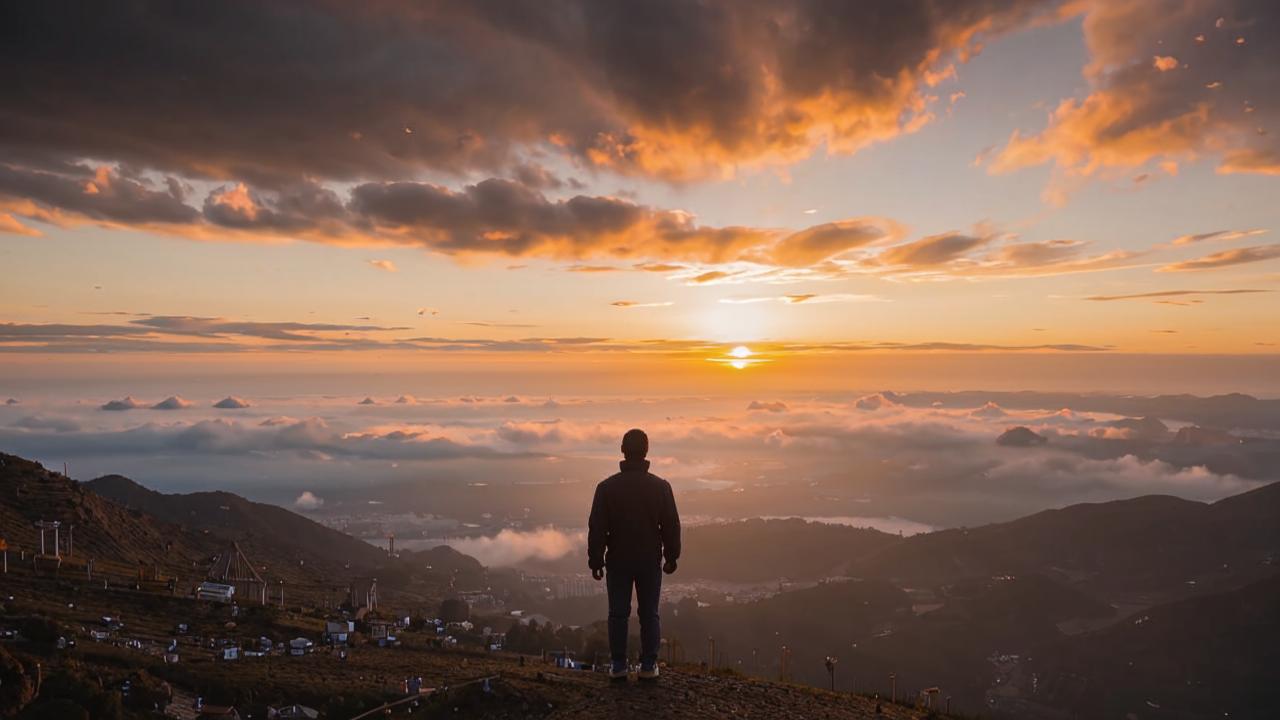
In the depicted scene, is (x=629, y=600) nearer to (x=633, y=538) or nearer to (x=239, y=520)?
(x=633, y=538)

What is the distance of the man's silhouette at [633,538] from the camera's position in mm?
14516

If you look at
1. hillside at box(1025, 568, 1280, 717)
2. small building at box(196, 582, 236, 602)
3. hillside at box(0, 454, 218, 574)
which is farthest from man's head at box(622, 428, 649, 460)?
hillside at box(1025, 568, 1280, 717)

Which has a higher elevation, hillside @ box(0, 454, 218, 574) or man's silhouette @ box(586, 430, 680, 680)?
man's silhouette @ box(586, 430, 680, 680)

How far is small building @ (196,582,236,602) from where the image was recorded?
2356 inches

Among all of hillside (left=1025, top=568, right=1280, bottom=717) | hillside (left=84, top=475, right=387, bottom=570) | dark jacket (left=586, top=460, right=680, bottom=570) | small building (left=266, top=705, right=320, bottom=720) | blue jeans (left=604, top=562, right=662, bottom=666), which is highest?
dark jacket (left=586, top=460, right=680, bottom=570)

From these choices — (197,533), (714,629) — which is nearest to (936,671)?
(714,629)

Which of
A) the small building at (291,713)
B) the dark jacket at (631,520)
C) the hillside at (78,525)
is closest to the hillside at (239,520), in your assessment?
the hillside at (78,525)

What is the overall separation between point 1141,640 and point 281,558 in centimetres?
20163

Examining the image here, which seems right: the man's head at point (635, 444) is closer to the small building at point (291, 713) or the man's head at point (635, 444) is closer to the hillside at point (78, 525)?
the small building at point (291, 713)

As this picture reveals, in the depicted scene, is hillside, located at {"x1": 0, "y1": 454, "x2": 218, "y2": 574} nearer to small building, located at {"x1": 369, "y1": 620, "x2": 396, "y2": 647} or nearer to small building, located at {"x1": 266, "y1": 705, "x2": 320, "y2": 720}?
small building, located at {"x1": 369, "y1": 620, "x2": 396, "y2": 647}

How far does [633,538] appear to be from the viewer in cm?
1459

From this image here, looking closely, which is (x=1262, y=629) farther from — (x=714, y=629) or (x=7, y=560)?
(x=7, y=560)

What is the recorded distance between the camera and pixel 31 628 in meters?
32.8

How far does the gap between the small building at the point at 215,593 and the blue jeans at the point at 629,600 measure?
56.4 meters
